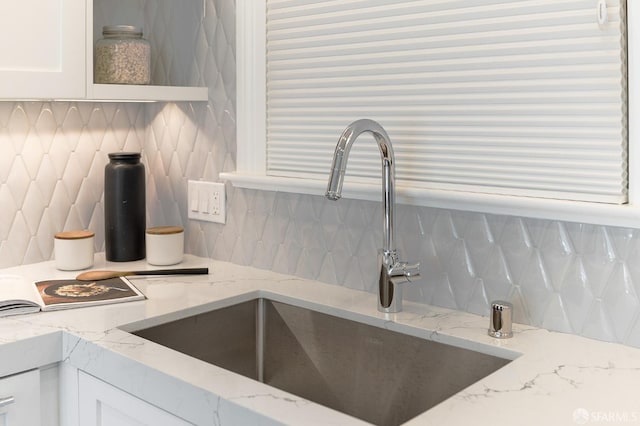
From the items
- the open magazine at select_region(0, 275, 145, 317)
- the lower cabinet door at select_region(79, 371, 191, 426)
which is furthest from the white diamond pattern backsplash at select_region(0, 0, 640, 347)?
the lower cabinet door at select_region(79, 371, 191, 426)

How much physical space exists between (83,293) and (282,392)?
748mm

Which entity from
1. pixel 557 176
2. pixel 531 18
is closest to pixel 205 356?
pixel 557 176

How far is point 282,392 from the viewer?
1.15 m

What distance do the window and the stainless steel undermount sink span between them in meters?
0.31

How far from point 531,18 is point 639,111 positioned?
28cm

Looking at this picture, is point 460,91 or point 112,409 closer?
point 112,409

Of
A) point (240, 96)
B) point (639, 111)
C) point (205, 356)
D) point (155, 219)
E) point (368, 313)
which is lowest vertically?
point (205, 356)

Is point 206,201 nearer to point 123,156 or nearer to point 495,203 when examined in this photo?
point 123,156

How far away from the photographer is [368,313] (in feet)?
5.15

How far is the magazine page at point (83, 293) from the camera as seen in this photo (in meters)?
1.61

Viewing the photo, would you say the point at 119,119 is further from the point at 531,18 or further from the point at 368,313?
the point at 531,18

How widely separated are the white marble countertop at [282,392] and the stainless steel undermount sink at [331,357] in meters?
0.03

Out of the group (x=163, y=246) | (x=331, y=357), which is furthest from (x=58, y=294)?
(x=331, y=357)

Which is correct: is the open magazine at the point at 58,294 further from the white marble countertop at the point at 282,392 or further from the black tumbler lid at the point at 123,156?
the black tumbler lid at the point at 123,156
